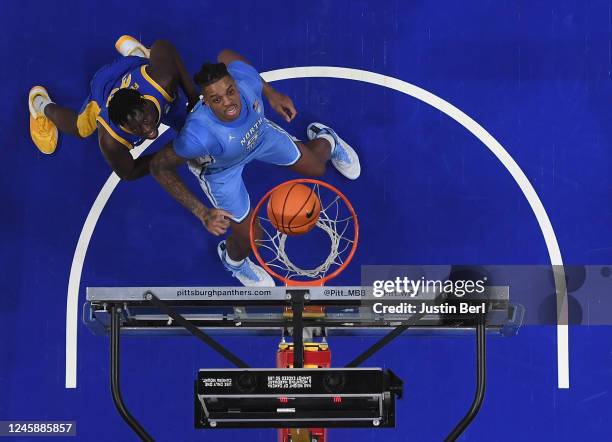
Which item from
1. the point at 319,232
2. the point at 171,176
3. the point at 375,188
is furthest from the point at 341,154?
the point at 171,176

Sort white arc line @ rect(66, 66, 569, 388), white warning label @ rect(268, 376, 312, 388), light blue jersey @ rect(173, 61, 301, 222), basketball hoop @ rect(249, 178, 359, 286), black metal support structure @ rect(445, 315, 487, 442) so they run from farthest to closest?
1. white arc line @ rect(66, 66, 569, 388)
2. basketball hoop @ rect(249, 178, 359, 286)
3. light blue jersey @ rect(173, 61, 301, 222)
4. black metal support structure @ rect(445, 315, 487, 442)
5. white warning label @ rect(268, 376, 312, 388)

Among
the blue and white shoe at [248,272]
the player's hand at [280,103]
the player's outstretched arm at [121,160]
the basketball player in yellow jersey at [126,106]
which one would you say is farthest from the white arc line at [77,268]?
the player's hand at [280,103]

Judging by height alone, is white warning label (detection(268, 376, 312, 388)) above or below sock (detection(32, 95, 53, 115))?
below

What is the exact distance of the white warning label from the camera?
22.0ft

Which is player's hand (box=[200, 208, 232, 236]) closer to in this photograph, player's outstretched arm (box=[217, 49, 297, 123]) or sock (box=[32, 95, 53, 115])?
player's outstretched arm (box=[217, 49, 297, 123])

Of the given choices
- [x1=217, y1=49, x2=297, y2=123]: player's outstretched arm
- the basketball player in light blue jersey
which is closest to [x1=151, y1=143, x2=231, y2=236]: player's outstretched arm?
the basketball player in light blue jersey

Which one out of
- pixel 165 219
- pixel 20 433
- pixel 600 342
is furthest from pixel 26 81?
pixel 600 342

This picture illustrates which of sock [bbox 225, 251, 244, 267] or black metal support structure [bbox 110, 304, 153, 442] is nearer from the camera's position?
black metal support structure [bbox 110, 304, 153, 442]

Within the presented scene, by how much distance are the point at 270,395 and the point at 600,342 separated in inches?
160

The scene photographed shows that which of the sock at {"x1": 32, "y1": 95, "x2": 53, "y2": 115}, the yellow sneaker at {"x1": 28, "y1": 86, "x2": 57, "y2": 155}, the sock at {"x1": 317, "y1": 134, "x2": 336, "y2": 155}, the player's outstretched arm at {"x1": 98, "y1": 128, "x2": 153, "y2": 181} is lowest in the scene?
the player's outstretched arm at {"x1": 98, "y1": 128, "x2": 153, "y2": 181}

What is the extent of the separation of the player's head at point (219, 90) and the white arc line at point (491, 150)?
1.54m

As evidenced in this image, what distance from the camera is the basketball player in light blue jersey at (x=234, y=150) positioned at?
832cm

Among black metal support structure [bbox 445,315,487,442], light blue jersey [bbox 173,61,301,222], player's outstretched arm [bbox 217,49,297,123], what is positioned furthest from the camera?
player's outstretched arm [bbox 217,49,297,123]

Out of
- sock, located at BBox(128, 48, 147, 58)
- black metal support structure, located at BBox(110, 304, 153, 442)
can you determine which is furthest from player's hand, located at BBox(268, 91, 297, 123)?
black metal support structure, located at BBox(110, 304, 153, 442)
